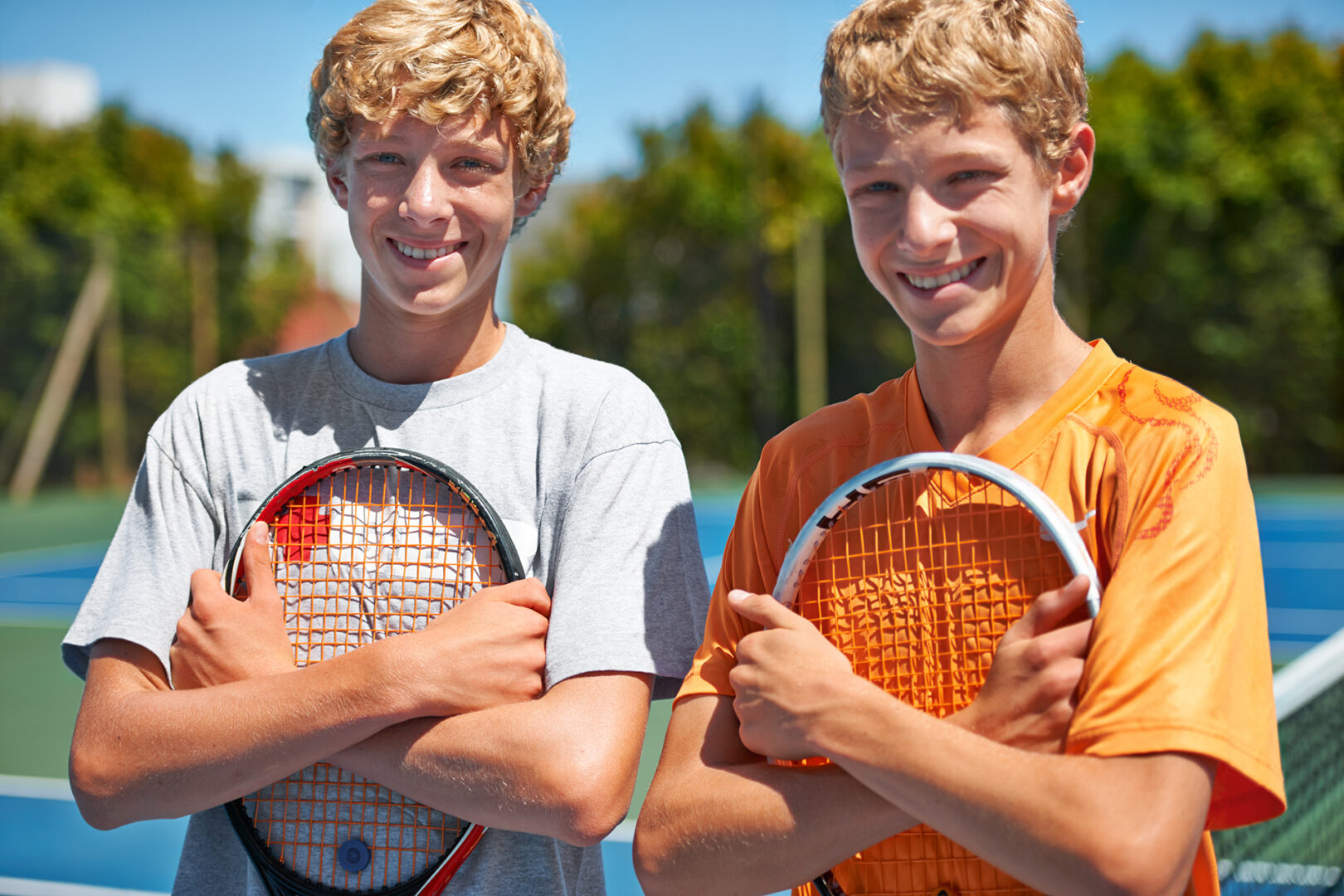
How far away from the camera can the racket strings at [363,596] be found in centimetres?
170

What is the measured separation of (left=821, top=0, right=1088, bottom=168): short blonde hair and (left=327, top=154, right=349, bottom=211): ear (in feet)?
2.66

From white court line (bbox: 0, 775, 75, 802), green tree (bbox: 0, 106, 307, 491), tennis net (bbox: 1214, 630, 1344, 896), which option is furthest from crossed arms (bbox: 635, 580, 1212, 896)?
green tree (bbox: 0, 106, 307, 491)

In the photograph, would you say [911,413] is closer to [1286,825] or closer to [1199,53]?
[1286,825]

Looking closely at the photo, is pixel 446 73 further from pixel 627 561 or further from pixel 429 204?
pixel 627 561

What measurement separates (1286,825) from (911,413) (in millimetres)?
2623

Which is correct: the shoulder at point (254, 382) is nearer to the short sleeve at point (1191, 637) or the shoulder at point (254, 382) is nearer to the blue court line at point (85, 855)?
the short sleeve at point (1191, 637)

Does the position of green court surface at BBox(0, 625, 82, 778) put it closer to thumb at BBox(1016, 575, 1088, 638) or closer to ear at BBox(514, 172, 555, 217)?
ear at BBox(514, 172, 555, 217)

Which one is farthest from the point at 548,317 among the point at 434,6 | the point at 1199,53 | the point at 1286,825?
the point at 434,6

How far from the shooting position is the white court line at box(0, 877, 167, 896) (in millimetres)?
3562

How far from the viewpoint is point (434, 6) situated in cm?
188

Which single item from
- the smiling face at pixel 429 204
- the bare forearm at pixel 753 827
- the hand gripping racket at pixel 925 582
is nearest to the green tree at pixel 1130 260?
the smiling face at pixel 429 204

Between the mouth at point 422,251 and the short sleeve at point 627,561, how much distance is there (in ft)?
1.08

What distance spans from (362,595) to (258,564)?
15 centimetres

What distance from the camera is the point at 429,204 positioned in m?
1.78
